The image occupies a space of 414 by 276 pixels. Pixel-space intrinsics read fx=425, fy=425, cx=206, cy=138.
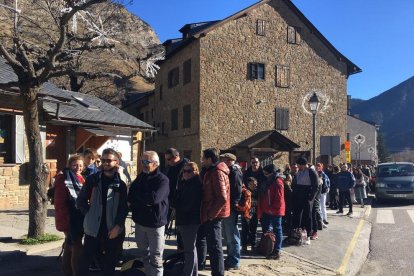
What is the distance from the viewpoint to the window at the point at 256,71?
2714 centimetres

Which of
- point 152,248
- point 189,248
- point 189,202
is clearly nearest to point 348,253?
point 189,248

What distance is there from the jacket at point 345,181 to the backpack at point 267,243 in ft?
21.6

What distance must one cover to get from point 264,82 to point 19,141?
18.3 m

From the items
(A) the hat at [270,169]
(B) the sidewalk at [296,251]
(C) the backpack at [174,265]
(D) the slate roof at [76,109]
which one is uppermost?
(D) the slate roof at [76,109]

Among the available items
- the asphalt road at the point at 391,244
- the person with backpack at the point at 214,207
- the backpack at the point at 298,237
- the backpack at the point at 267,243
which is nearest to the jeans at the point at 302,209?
the backpack at the point at 298,237

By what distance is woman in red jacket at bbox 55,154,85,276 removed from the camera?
5121 millimetres

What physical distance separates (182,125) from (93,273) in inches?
869

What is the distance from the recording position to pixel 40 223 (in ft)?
24.5

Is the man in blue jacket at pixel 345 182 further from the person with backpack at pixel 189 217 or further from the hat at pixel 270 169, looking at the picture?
the person with backpack at pixel 189 217

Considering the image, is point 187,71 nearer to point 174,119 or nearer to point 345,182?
point 174,119

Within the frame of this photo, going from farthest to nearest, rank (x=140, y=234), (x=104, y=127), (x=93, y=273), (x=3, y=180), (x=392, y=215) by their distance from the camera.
→ (x=104, y=127) < (x=392, y=215) < (x=3, y=180) < (x=93, y=273) < (x=140, y=234)

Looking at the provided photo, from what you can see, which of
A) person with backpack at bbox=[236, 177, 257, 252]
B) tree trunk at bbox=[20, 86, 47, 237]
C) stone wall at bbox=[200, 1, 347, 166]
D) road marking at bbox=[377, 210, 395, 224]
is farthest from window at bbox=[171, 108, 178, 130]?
tree trunk at bbox=[20, 86, 47, 237]

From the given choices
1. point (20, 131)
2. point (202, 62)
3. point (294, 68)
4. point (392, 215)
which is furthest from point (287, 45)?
point (20, 131)

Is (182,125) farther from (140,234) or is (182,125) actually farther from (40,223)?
(140,234)
